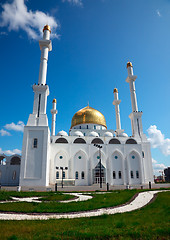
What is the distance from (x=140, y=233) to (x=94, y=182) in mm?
27733

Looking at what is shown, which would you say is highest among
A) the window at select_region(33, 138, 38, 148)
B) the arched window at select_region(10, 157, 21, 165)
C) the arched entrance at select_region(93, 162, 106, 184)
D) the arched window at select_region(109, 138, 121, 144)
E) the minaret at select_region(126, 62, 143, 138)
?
the minaret at select_region(126, 62, 143, 138)

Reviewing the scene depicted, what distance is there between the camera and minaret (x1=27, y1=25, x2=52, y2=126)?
29.4 meters

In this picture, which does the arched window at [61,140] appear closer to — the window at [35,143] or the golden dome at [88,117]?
the window at [35,143]

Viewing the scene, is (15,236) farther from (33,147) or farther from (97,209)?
(33,147)

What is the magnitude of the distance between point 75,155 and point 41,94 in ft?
42.5

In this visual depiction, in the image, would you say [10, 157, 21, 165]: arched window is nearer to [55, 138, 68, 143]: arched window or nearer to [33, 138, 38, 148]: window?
[55, 138, 68, 143]: arched window

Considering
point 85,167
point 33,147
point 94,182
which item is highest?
point 33,147

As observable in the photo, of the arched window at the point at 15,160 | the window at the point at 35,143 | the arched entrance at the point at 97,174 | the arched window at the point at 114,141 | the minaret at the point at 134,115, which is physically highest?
the minaret at the point at 134,115

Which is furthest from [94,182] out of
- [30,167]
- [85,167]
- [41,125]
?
[41,125]

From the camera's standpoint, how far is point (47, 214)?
820cm

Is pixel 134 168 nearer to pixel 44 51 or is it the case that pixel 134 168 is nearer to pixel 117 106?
pixel 117 106

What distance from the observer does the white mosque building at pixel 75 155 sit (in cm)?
2709

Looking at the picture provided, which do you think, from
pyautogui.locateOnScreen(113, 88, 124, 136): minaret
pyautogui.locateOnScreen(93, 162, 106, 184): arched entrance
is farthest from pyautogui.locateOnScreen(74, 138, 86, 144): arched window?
pyautogui.locateOnScreen(113, 88, 124, 136): minaret

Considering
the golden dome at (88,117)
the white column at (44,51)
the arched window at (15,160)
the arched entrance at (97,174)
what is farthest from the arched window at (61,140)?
the white column at (44,51)
